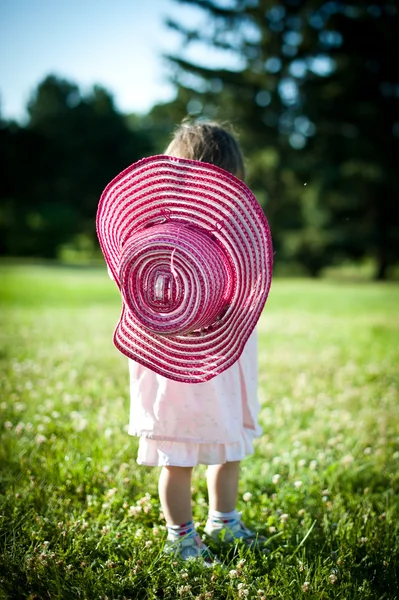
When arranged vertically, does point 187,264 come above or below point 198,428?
above

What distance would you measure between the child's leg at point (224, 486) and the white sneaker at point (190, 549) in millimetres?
201

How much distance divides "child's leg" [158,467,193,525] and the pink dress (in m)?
0.07

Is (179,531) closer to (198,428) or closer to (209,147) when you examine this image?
(198,428)

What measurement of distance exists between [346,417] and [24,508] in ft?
8.65

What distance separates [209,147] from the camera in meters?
2.50

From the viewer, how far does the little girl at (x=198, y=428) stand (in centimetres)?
239

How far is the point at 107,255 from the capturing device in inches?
93.5

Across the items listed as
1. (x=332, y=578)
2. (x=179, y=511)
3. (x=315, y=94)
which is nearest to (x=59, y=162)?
(x=315, y=94)

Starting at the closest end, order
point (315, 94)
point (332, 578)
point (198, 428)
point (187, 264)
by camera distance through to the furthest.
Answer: point (187, 264) < point (332, 578) < point (198, 428) < point (315, 94)

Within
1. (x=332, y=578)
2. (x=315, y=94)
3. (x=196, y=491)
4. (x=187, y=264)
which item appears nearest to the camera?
(x=187, y=264)

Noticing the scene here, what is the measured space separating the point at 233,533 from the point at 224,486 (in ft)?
0.77

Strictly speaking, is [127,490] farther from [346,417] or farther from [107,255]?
[346,417]

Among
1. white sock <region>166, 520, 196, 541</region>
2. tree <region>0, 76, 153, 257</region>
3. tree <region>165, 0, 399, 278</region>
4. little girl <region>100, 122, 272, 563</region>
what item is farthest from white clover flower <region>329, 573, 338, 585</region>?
tree <region>0, 76, 153, 257</region>

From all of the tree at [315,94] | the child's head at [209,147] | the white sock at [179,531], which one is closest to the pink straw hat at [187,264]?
the child's head at [209,147]
